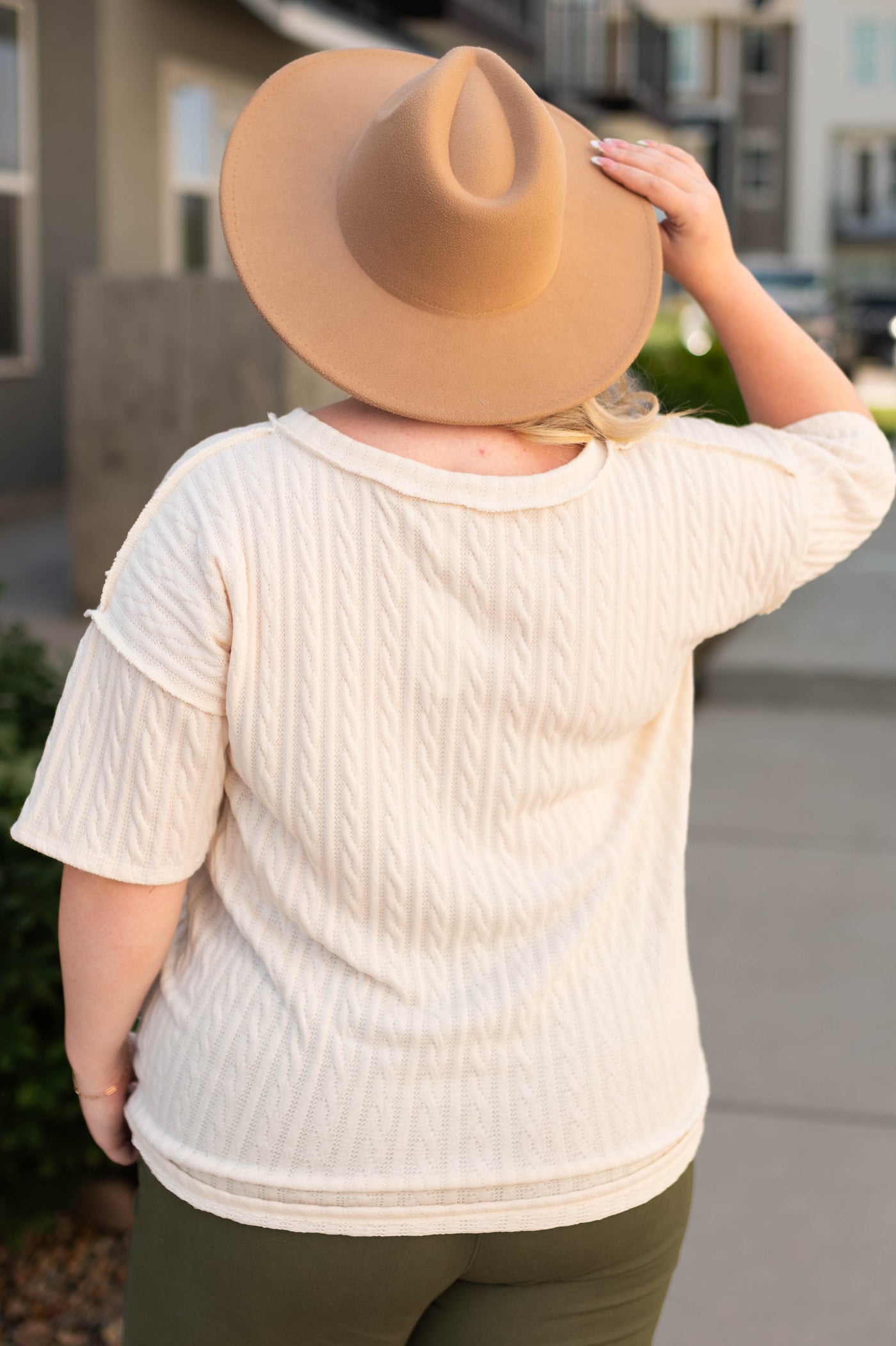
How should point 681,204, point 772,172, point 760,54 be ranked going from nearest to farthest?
point 681,204 → point 760,54 → point 772,172

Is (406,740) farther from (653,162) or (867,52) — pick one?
(867,52)

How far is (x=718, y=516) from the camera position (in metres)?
1.28

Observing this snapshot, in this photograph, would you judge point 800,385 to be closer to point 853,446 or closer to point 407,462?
point 853,446

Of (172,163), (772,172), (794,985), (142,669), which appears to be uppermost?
(772,172)

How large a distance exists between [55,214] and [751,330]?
30.8 feet

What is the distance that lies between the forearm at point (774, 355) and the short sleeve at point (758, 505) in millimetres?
37

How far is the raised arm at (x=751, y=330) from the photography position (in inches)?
55.3

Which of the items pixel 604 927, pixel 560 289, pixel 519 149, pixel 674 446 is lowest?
pixel 604 927

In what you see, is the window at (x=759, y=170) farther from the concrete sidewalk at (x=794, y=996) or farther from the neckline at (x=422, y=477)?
the neckline at (x=422, y=477)

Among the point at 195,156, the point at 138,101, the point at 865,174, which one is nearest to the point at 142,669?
the point at 138,101

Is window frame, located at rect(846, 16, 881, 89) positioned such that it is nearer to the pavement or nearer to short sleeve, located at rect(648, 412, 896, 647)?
the pavement

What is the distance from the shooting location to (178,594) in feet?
3.73

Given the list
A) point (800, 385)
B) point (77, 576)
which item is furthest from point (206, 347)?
point (800, 385)

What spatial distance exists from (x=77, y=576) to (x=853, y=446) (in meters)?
6.09
